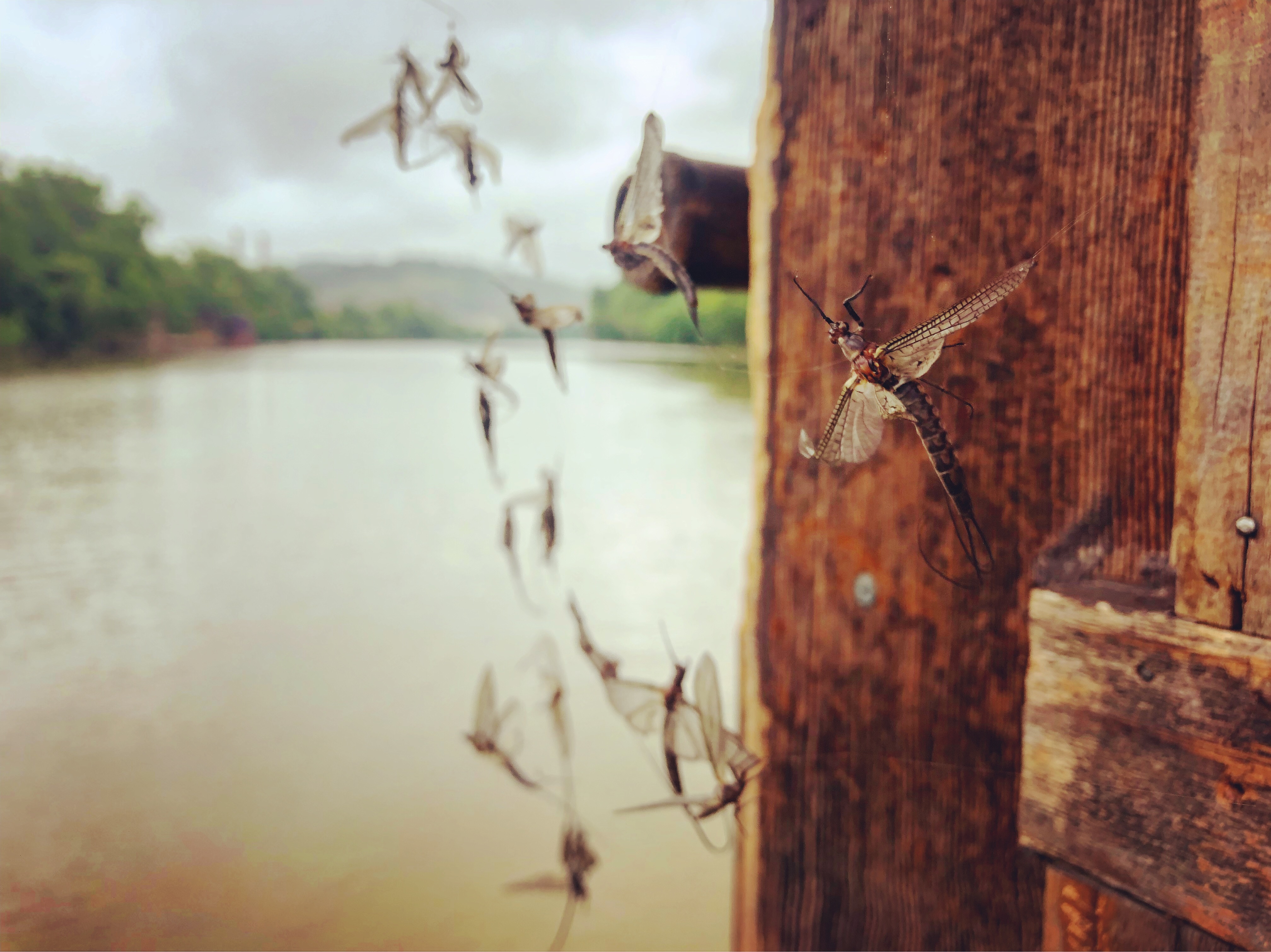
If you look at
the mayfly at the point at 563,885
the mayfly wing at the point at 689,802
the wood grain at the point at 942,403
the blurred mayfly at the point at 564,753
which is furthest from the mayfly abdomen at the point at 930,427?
the mayfly at the point at 563,885

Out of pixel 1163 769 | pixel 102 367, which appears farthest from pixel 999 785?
pixel 102 367

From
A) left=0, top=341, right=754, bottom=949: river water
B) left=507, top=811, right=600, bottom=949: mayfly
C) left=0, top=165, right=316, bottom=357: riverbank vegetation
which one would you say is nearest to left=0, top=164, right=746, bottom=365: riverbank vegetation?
left=0, top=165, right=316, bottom=357: riverbank vegetation

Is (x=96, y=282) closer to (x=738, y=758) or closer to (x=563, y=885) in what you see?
(x=563, y=885)

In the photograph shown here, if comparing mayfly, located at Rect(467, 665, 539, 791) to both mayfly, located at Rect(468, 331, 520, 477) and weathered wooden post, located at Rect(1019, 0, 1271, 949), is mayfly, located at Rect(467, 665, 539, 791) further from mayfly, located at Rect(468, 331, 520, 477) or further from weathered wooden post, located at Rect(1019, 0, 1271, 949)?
weathered wooden post, located at Rect(1019, 0, 1271, 949)

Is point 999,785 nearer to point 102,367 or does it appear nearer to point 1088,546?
point 1088,546

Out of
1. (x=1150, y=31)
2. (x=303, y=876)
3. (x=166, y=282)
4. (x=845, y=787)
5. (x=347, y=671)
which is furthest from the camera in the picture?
(x=166, y=282)

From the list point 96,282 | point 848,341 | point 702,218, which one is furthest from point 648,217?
point 96,282
